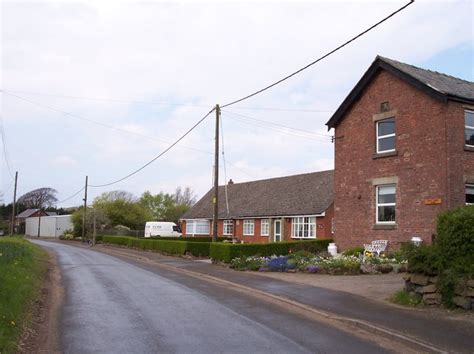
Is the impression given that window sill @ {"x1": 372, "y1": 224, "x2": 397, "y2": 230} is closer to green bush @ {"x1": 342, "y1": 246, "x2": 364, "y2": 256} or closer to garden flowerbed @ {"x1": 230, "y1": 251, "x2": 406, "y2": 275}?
green bush @ {"x1": 342, "y1": 246, "x2": 364, "y2": 256}

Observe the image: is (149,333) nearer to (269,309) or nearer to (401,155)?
(269,309)

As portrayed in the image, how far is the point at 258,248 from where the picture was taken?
82.3 feet

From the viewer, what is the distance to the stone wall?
1047 centimetres

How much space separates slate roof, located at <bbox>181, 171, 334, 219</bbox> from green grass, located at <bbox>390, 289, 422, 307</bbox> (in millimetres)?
22366

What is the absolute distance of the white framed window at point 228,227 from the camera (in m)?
45.9

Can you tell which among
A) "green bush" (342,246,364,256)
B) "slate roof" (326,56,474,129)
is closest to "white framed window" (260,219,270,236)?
"slate roof" (326,56,474,129)

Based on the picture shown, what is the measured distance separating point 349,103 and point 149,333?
722 inches

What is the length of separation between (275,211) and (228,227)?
7.87 metres

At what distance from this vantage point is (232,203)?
4838 centimetres

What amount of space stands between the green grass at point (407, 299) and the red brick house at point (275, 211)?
73.2ft

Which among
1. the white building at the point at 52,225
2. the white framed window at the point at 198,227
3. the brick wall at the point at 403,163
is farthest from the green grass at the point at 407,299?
the white building at the point at 52,225

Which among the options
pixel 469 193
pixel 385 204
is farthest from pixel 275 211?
pixel 469 193

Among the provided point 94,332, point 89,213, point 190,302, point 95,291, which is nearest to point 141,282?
point 95,291

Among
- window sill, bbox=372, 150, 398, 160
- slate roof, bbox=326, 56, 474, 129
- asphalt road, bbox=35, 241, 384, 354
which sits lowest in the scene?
asphalt road, bbox=35, 241, 384, 354
